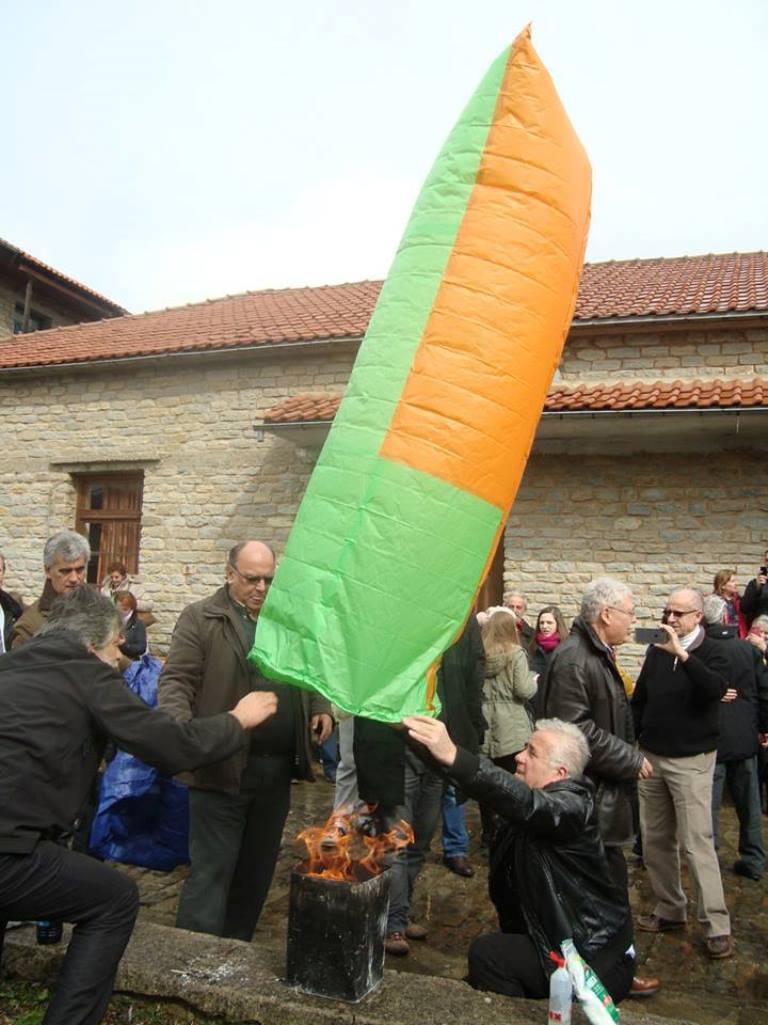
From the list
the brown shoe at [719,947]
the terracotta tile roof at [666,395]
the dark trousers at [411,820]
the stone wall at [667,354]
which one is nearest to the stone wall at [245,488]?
the stone wall at [667,354]

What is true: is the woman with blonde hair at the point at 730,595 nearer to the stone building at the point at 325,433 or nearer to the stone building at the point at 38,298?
the stone building at the point at 325,433

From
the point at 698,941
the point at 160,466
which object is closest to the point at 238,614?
the point at 698,941

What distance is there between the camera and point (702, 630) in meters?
4.64

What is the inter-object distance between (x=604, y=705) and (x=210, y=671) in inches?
69.4

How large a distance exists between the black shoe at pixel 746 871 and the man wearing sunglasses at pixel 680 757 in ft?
3.85

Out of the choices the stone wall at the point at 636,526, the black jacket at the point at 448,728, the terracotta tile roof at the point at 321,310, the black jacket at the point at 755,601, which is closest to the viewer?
the black jacket at the point at 448,728

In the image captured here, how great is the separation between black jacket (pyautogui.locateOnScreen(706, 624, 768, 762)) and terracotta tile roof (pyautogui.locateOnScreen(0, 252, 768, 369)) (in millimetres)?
5498

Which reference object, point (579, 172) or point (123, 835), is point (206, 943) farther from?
point (579, 172)

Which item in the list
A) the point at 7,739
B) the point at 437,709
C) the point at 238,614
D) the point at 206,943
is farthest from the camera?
the point at 238,614

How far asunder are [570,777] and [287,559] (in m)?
1.24

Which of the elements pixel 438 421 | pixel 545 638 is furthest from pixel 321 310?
pixel 438 421

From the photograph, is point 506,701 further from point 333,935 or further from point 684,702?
point 333,935

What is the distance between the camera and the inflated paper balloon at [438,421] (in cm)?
263

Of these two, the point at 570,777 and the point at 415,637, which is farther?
the point at 570,777
